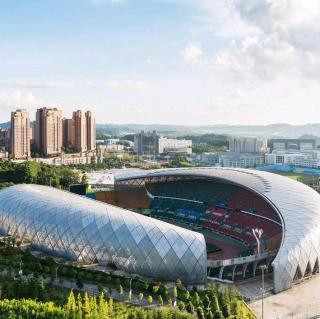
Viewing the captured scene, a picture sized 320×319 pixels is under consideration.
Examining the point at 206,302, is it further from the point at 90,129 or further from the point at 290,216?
the point at 90,129

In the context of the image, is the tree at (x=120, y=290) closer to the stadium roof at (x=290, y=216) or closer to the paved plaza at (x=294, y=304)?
the paved plaza at (x=294, y=304)

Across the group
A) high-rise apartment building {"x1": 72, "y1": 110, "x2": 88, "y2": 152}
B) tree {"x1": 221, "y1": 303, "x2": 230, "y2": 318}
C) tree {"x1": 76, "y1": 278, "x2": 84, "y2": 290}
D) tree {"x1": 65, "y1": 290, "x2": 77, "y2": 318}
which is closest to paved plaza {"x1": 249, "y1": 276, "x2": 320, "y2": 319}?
tree {"x1": 221, "y1": 303, "x2": 230, "y2": 318}

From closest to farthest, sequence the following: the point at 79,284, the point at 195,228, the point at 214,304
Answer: the point at 214,304 < the point at 79,284 < the point at 195,228

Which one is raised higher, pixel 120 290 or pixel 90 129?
pixel 90 129

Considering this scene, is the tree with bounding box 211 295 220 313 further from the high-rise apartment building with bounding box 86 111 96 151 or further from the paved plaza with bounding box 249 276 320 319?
the high-rise apartment building with bounding box 86 111 96 151

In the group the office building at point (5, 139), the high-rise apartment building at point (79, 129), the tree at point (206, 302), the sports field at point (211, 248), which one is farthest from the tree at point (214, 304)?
the high-rise apartment building at point (79, 129)

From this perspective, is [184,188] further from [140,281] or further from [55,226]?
[140,281]

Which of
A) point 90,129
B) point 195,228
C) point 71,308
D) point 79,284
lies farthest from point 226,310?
point 90,129
